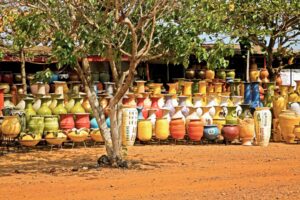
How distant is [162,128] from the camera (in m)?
12.9

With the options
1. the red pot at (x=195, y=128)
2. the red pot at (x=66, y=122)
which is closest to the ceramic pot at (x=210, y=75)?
the red pot at (x=195, y=128)

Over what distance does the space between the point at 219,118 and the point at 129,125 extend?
221cm

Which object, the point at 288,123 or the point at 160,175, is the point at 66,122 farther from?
the point at 288,123

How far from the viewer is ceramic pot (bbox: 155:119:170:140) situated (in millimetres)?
12836

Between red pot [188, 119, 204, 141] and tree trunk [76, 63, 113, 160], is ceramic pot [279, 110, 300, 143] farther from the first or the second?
tree trunk [76, 63, 113, 160]

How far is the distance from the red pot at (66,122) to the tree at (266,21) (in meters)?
4.76

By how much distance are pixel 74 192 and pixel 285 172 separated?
3.42 meters

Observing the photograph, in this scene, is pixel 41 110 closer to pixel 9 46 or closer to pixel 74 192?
pixel 9 46

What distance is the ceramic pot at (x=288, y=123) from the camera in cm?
1290

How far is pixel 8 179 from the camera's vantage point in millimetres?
8469

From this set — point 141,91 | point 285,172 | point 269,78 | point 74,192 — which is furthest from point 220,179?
point 269,78

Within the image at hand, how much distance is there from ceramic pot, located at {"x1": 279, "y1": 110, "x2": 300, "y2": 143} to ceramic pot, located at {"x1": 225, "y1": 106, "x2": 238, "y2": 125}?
3.40 feet

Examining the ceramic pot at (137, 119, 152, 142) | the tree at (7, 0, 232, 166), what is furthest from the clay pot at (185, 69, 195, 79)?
the tree at (7, 0, 232, 166)

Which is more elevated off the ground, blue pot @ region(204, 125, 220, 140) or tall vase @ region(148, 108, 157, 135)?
tall vase @ region(148, 108, 157, 135)
